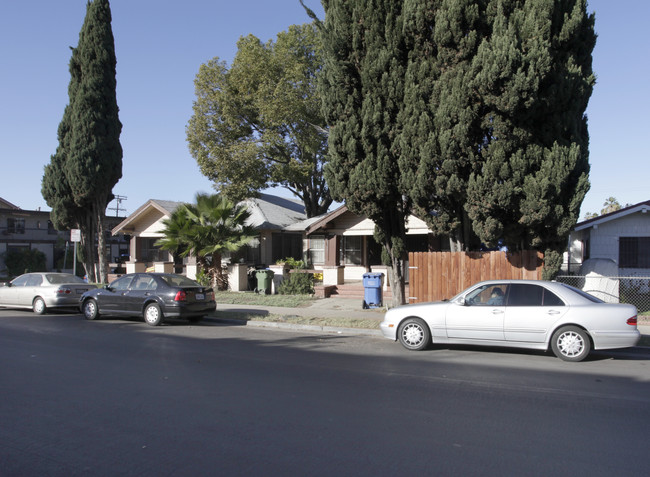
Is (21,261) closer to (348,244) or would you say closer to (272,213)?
(272,213)

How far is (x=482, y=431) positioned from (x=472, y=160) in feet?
26.7

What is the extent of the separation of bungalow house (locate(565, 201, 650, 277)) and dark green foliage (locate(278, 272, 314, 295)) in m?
9.36

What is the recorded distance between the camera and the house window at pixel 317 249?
84.2ft

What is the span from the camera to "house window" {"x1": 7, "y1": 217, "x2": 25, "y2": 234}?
42000 mm

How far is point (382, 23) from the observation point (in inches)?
508

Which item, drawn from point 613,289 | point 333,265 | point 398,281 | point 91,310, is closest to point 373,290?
point 398,281

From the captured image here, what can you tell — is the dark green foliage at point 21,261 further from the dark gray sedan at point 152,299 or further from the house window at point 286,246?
the dark gray sedan at point 152,299

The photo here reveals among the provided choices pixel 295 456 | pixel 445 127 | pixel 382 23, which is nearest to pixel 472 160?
pixel 445 127

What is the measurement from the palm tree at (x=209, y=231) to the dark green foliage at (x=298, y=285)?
7.52 ft

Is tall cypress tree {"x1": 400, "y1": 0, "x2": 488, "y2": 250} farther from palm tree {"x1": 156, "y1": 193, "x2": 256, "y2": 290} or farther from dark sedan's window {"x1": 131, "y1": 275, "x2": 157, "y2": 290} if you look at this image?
palm tree {"x1": 156, "y1": 193, "x2": 256, "y2": 290}

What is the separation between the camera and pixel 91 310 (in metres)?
14.6

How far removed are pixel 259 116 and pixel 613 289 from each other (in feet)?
65.8

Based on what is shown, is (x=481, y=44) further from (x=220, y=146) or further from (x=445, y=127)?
(x=220, y=146)

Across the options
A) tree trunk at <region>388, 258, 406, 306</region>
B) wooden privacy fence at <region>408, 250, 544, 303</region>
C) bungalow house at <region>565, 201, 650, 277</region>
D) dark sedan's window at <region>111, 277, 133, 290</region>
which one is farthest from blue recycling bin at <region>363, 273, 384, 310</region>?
dark sedan's window at <region>111, 277, 133, 290</region>
